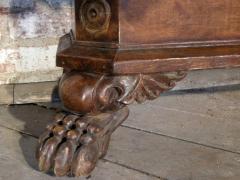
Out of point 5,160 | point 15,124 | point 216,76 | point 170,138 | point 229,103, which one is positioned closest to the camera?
point 5,160

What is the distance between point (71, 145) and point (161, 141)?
0.32m

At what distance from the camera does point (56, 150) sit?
0.66m

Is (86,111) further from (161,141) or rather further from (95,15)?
(161,141)

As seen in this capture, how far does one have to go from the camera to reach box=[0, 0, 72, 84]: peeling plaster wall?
1312 mm

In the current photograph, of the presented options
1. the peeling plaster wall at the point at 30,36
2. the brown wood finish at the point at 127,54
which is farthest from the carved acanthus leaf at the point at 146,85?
the peeling plaster wall at the point at 30,36

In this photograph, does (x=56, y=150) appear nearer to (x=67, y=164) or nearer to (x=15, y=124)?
(x=67, y=164)

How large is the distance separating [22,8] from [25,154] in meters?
0.59

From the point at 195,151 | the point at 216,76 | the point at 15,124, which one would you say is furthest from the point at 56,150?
the point at 216,76

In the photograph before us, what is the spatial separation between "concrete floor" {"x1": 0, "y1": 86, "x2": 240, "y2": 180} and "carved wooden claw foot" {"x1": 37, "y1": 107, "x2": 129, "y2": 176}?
0.32 feet

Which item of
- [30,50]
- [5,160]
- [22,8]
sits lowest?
[5,160]

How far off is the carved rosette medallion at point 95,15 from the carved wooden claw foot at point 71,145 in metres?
0.13

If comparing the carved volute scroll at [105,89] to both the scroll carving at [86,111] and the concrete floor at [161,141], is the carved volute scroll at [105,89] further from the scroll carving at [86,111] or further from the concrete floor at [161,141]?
the concrete floor at [161,141]

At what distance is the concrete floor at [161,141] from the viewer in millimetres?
772

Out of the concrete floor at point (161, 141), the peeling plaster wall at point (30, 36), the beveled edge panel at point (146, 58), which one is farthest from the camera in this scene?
the peeling plaster wall at point (30, 36)
